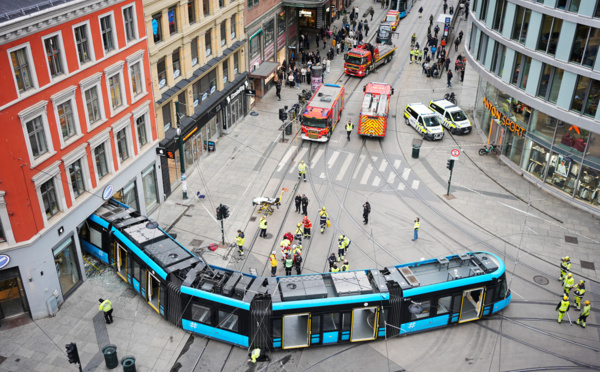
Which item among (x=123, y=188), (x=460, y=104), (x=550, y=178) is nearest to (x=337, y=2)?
(x=460, y=104)

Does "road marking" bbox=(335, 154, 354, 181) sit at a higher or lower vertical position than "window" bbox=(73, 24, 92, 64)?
lower

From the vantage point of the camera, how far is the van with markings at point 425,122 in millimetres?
46250

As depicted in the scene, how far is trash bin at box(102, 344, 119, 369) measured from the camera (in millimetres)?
24172

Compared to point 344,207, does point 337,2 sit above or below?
above

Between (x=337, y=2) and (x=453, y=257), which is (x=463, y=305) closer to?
(x=453, y=257)

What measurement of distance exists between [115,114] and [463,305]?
20.6 meters

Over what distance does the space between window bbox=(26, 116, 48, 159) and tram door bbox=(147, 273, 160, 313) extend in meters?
7.55

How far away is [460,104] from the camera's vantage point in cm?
5334

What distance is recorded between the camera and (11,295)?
Answer: 86.9 feet

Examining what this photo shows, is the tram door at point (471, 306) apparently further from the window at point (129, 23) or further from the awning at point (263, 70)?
the awning at point (263, 70)

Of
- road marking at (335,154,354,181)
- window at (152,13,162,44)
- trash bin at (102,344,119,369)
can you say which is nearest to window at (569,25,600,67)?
road marking at (335,154,354,181)

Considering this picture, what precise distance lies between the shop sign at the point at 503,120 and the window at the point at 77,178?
29.8 meters

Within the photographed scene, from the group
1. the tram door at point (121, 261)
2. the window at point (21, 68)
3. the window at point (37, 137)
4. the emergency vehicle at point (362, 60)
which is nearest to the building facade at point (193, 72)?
the tram door at point (121, 261)

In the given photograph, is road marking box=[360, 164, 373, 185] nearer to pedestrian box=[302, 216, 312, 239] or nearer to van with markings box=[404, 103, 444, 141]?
van with markings box=[404, 103, 444, 141]
